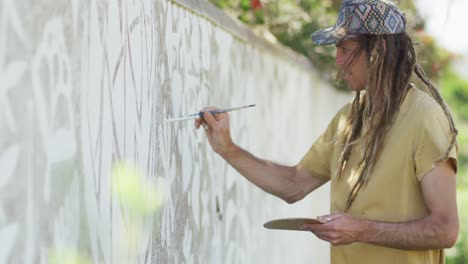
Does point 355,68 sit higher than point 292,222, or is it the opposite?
point 355,68

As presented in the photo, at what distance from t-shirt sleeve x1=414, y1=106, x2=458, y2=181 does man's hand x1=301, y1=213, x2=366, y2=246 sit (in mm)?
321

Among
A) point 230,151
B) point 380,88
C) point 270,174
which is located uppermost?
point 380,88

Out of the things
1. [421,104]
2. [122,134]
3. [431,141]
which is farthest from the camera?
[421,104]

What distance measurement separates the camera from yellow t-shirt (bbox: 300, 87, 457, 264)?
448 cm

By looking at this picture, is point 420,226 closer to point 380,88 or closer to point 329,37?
point 380,88

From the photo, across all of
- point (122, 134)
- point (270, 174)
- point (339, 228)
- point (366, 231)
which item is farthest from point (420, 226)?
point (122, 134)

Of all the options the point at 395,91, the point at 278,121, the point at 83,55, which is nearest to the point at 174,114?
the point at 395,91

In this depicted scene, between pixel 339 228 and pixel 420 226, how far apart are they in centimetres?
33

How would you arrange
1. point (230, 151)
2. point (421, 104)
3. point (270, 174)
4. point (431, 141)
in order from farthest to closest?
1. point (270, 174)
2. point (230, 151)
3. point (421, 104)
4. point (431, 141)

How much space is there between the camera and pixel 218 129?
197 inches

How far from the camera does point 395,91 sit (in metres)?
4.67

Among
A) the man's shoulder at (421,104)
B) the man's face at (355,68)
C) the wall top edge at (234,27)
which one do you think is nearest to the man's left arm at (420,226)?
the man's shoulder at (421,104)

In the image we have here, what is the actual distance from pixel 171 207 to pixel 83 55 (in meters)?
1.45

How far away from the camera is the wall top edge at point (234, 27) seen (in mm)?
5746
